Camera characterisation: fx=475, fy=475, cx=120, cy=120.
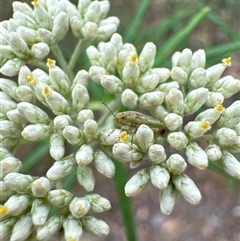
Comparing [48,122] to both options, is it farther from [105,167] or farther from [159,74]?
[159,74]

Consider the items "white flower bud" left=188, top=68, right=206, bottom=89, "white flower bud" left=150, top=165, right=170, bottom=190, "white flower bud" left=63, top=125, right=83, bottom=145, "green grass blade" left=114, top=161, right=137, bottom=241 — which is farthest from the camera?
"green grass blade" left=114, top=161, right=137, bottom=241

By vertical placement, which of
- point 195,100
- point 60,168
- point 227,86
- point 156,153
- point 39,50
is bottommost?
point 60,168

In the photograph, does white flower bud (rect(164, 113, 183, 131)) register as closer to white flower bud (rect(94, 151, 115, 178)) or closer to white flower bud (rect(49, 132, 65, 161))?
white flower bud (rect(94, 151, 115, 178))

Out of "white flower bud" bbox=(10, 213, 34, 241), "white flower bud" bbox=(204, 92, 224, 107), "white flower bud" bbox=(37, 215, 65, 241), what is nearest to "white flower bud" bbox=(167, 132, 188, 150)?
"white flower bud" bbox=(204, 92, 224, 107)

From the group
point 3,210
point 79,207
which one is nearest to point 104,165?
point 79,207

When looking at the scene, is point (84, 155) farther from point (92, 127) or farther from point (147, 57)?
point (147, 57)

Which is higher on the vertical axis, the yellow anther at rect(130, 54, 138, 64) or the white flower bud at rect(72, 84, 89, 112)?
the yellow anther at rect(130, 54, 138, 64)

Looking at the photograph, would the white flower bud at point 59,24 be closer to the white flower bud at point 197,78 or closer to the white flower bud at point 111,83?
the white flower bud at point 111,83

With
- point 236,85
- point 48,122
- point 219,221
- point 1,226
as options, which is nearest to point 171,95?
point 236,85
